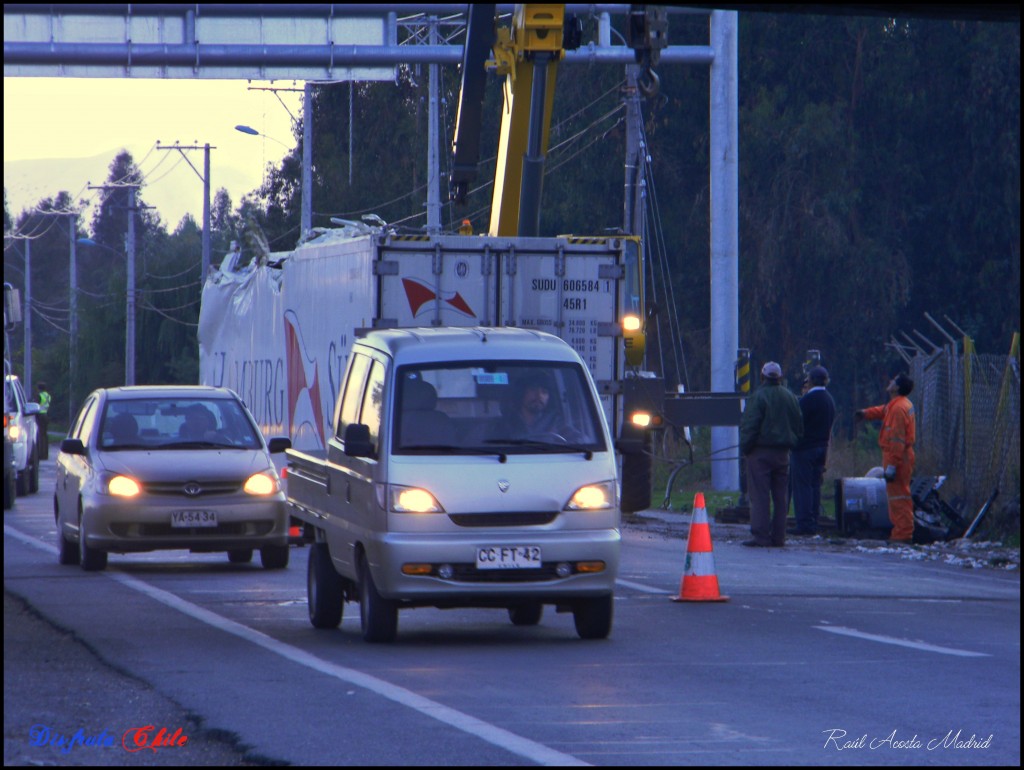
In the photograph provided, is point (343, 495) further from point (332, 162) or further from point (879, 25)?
point (332, 162)

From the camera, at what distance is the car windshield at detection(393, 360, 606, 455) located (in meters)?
11.4

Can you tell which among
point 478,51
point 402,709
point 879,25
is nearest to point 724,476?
point 478,51

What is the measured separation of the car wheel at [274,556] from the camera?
653 inches

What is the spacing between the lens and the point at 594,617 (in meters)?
11.6

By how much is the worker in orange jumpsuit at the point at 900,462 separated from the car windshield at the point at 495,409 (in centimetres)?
899

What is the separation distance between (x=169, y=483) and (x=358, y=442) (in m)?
5.17

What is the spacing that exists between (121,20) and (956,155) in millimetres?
27845

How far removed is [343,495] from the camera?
39.3 feet

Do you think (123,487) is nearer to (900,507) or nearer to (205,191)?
(900,507)

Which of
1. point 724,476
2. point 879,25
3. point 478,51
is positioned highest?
point 879,25

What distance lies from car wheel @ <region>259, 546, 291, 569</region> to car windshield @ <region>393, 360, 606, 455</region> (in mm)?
5334

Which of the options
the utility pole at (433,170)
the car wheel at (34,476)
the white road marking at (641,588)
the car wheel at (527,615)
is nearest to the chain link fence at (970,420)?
the white road marking at (641,588)

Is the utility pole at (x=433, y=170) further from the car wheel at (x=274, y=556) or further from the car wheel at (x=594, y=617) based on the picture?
the car wheel at (x=594, y=617)

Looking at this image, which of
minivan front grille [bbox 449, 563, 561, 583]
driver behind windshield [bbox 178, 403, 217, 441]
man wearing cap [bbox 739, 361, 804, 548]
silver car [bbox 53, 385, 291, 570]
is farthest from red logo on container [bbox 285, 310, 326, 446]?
minivan front grille [bbox 449, 563, 561, 583]
